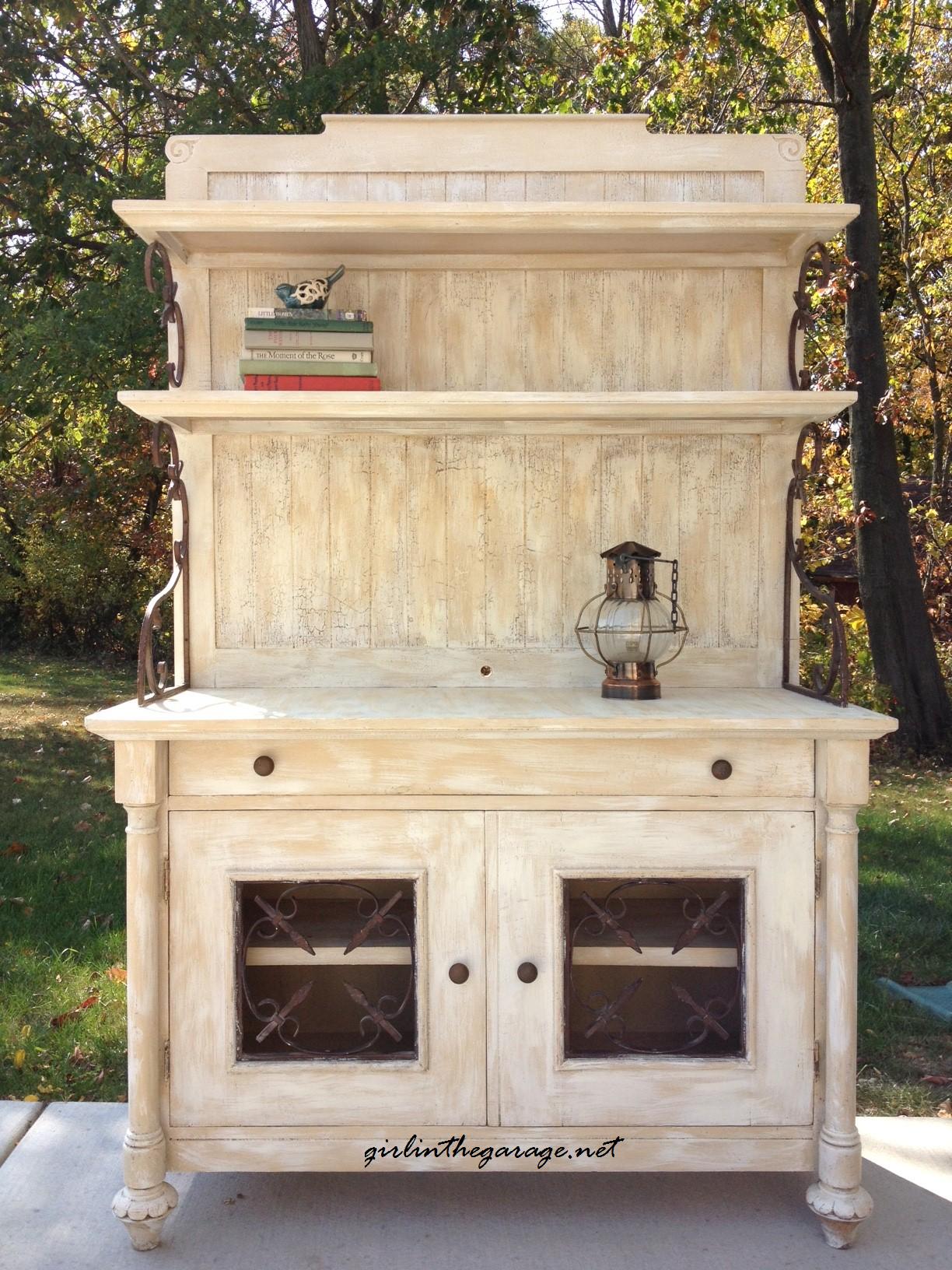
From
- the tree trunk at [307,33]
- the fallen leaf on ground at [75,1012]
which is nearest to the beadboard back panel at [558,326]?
the fallen leaf on ground at [75,1012]

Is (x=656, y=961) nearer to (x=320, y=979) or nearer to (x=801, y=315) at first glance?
(x=320, y=979)

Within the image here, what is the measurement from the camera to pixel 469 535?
2277 millimetres

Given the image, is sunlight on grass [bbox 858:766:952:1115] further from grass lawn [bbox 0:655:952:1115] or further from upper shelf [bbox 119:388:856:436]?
upper shelf [bbox 119:388:856:436]

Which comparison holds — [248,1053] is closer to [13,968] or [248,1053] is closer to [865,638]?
[13,968]

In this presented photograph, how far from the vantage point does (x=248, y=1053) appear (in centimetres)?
186

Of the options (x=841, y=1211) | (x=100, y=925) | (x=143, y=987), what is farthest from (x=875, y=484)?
(x=143, y=987)

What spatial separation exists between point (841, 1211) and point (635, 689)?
2.99 ft

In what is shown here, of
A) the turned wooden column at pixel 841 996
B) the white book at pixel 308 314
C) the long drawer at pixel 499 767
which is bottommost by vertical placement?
the turned wooden column at pixel 841 996

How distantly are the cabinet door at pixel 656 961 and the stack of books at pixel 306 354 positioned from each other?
2.83ft

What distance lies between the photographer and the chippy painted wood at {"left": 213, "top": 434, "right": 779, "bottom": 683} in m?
2.26

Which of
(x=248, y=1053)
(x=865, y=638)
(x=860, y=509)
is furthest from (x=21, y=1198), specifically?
(x=865, y=638)

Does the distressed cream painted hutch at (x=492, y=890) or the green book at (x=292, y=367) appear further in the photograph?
the green book at (x=292, y=367)

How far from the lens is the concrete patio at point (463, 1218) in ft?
5.79

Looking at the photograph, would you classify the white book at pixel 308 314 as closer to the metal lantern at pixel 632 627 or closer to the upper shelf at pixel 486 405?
the upper shelf at pixel 486 405
